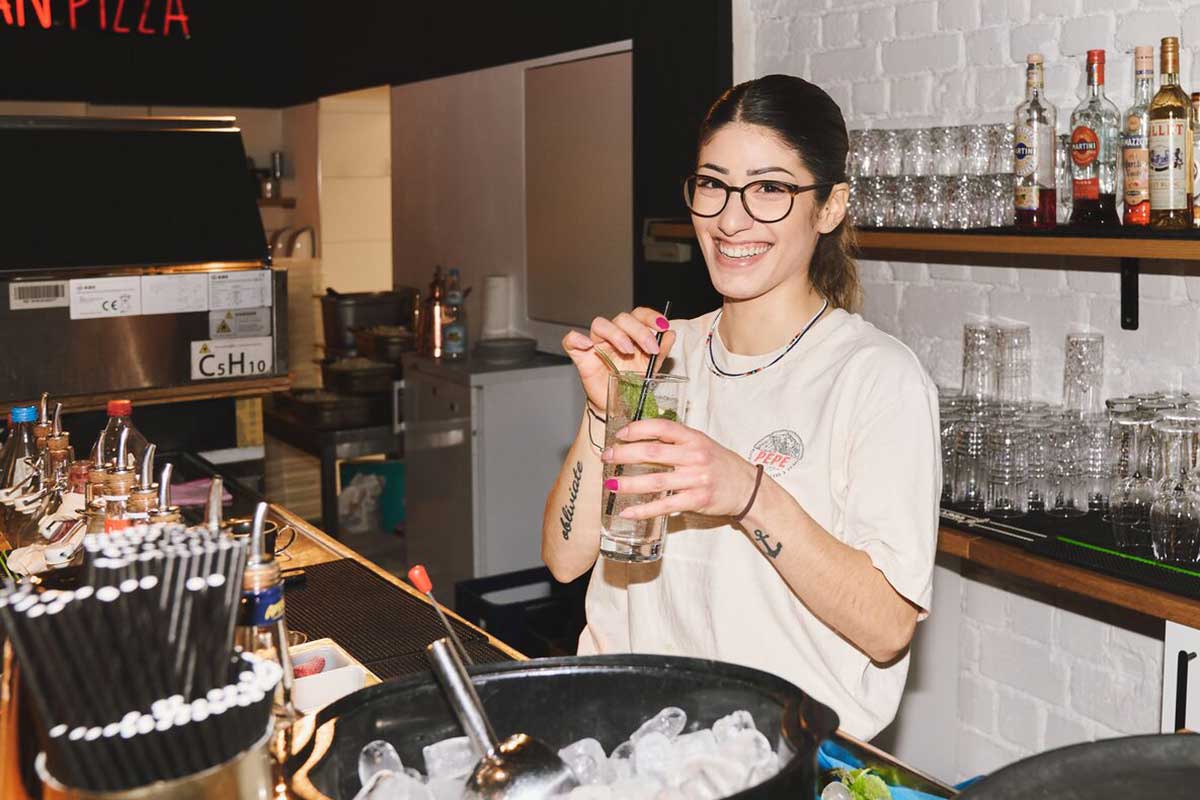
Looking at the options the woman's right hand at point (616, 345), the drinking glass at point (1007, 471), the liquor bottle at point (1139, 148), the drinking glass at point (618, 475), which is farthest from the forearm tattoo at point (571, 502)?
the liquor bottle at point (1139, 148)

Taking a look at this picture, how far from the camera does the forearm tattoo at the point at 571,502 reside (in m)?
1.95

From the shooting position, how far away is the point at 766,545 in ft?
5.39

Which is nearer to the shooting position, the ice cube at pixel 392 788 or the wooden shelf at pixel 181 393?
the ice cube at pixel 392 788

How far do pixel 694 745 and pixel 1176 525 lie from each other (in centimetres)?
176

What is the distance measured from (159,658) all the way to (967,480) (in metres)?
2.48

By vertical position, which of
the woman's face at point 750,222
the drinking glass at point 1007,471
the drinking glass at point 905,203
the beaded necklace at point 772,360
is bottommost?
the drinking glass at point 1007,471

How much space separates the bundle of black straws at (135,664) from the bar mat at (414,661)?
3.01ft

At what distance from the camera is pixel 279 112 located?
26.5ft

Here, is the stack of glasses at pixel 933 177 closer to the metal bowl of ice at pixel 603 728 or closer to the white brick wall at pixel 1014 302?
the white brick wall at pixel 1014 302

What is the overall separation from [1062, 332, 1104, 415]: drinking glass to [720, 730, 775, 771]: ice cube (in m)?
2.25

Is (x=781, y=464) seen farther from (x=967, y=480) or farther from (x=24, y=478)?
(x=24, y=478)

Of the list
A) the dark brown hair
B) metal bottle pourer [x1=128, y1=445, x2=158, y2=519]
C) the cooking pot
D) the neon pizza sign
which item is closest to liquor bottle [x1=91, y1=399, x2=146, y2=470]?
metal bottle pourer [x1=128, y1=445, x2=158, y2=519]

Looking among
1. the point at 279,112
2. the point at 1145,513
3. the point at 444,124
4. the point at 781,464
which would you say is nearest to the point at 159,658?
the point at 781,464

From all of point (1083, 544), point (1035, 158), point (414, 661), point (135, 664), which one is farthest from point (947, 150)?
point (135, 664)
